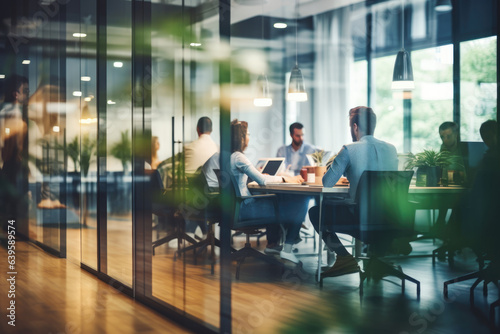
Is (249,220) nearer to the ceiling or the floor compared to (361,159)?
nearer to the floor

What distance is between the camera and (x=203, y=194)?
448 cm

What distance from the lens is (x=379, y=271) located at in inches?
200

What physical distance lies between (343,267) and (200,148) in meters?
2.04

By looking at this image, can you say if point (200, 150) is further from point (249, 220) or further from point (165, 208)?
point (249, 220)

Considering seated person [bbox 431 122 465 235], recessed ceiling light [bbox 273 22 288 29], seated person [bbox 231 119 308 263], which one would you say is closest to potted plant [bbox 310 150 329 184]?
seated person [bbox 231 119 308 263]

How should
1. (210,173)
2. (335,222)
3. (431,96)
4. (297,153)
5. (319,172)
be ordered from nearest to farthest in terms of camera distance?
1. (431,96)
2. (210,173)
3. (335,222)
4. (319,172)
5. (297,153)

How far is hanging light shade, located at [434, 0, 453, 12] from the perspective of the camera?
3494 mm

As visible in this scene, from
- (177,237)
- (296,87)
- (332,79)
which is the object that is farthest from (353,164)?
(332,79)

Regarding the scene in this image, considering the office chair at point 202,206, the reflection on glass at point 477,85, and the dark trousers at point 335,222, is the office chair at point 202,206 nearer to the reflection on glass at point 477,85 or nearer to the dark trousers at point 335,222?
the dark trousers at point 335,222

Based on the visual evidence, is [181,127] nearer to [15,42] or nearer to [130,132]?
[130,132]

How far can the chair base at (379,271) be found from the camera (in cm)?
486

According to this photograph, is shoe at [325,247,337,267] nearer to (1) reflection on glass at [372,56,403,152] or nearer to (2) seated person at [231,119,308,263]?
(2) seated person at [231,119,308,263]

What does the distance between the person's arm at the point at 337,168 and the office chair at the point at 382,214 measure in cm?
33

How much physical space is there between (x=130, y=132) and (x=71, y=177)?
219 cm
